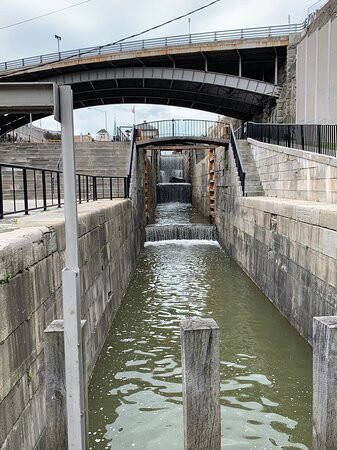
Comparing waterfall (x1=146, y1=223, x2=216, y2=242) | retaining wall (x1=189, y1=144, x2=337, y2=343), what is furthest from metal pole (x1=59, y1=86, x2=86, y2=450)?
waterfall (x1=146, y1=223, x2=216, y2=242)

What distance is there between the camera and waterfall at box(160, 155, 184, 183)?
5981 cm

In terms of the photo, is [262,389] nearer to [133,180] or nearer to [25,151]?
[133,180]

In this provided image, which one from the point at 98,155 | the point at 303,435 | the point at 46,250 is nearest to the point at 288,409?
the point at 303,435

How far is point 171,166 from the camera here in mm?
61281

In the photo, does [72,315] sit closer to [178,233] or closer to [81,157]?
[178,233]

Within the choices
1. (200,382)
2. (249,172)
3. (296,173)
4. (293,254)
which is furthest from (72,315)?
(249,172)

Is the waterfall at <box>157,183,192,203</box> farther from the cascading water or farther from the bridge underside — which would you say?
the bridge underside

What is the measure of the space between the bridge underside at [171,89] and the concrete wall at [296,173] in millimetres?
16617

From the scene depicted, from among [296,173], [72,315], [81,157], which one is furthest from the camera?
[81,157]

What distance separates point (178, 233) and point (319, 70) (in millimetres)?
11205

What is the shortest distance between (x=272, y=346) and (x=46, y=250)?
486 centimetres

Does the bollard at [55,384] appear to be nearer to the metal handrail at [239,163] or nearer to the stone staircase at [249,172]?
the metal handrail at [239,163]

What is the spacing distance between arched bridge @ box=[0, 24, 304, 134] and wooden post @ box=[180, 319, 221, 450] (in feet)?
98.2

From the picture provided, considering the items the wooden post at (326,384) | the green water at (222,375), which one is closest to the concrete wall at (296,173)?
the green water at (222,375)
